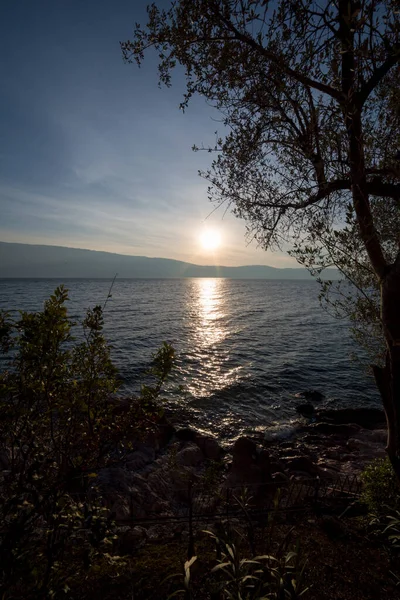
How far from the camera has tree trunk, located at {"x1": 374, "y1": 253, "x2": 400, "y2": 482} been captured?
6.43 m

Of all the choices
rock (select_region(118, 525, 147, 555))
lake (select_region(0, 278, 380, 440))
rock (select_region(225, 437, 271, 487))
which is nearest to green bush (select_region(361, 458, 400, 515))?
rock (select_region(118, 525, 147, 555))

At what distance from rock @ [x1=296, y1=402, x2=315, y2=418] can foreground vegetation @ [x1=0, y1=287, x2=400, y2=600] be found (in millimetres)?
17331

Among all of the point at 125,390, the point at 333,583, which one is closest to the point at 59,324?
the point at 333,583

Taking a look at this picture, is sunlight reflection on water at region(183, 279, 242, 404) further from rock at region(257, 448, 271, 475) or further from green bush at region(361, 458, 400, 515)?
green bush at region(361, 458, 400, 515)

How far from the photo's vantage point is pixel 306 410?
25609mm

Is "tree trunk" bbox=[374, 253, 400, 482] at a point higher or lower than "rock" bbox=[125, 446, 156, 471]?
higher

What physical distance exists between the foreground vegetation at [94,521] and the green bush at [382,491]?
0.03 m

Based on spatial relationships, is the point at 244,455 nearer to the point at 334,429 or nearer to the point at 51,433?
the point at 334,429

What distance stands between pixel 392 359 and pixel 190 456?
15.1 m

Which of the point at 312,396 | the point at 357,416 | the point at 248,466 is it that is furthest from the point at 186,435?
the point at 357,416

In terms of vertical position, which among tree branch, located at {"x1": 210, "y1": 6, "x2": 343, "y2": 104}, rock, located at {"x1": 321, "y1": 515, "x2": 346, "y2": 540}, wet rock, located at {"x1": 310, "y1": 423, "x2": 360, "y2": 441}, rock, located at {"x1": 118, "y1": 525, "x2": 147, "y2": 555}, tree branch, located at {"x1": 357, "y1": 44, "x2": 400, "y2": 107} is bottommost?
wet rock, located at {"x1": 310, "y1": 423, "x2": 360, "y2": 441}

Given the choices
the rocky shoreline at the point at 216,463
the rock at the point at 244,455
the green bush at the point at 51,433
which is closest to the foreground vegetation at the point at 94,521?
the green bush at the point at 51,433

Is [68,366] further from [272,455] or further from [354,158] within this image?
[272,455]

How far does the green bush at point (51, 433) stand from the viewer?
3.48 m
